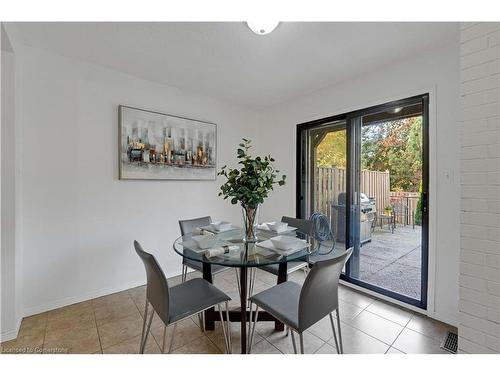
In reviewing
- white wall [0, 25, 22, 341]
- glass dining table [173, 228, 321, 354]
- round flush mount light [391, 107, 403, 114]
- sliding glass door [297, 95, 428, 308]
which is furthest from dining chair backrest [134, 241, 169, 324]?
round flush mount light [391, 107, 403, 114]

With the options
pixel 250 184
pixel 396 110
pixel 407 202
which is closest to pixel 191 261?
pixel 250 184

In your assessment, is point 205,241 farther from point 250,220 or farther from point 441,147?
point 441,147

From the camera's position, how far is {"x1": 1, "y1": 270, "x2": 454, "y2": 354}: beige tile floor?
5.50 ft

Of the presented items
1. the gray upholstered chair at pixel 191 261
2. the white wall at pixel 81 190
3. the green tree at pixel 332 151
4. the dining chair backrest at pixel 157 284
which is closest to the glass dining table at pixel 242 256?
the gray upholstered chair at pixel 191 261

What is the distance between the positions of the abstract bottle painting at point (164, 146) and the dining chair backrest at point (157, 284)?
1436 mm

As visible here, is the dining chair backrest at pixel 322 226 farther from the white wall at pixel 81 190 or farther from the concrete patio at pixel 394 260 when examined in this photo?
the white wall at pixel 81 190

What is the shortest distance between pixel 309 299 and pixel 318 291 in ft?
0.25

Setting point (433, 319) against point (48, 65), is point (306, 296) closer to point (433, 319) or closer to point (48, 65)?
point (433, 319)

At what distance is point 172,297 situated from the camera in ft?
5.16

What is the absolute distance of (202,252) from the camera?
1.59m

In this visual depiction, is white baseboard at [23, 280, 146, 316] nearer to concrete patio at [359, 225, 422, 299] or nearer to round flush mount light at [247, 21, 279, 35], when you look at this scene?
concrete patio at [359, 225, 422, 299]

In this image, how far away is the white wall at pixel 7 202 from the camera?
5.66 ft

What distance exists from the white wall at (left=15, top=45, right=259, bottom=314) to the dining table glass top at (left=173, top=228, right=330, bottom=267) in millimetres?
1022
